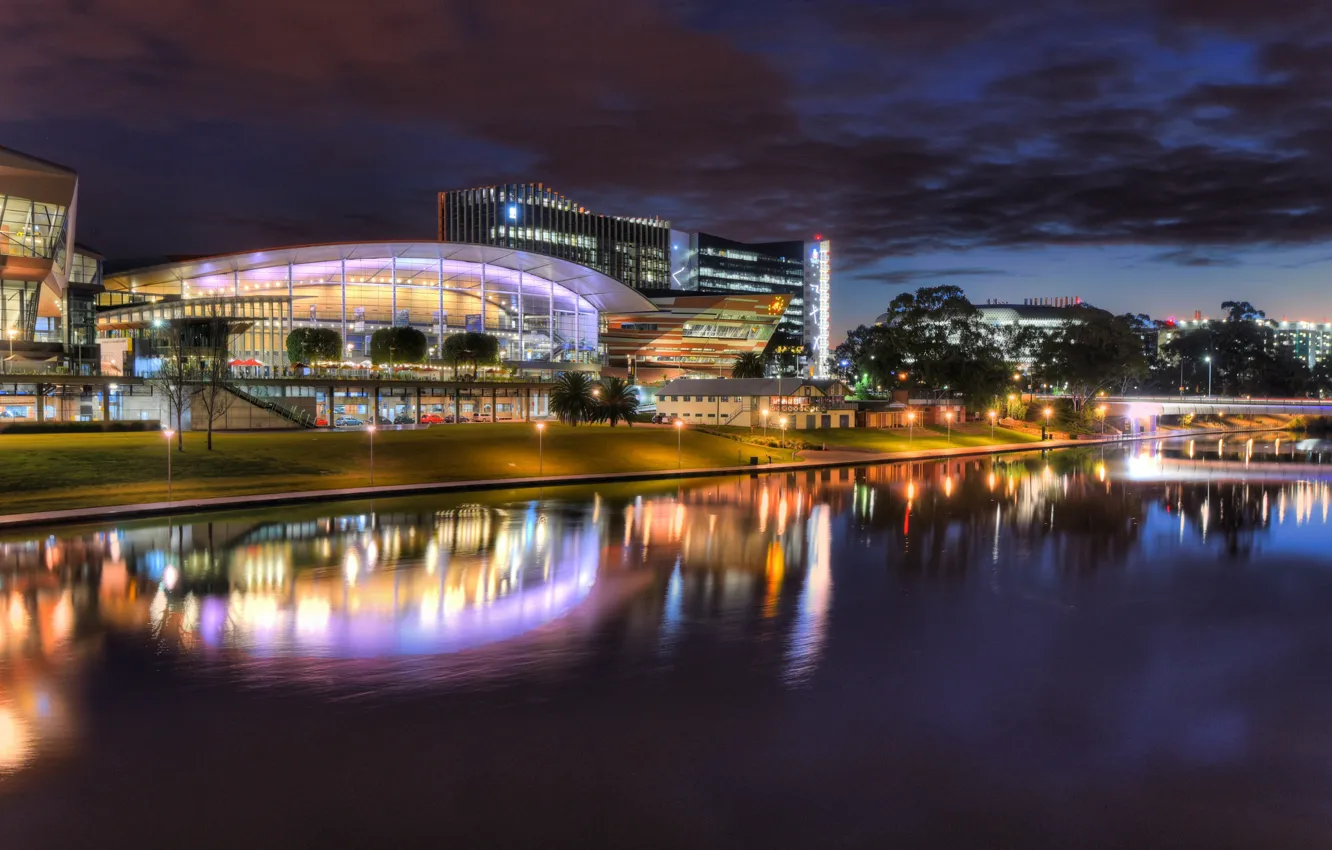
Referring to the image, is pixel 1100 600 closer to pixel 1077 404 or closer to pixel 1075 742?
pixel 1075 742

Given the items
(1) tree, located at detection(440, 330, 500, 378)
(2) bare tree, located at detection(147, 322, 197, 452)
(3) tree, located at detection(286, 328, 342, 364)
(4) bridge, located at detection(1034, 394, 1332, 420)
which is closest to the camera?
(2) bare tree, located at detection(147, 322, 197, 452)

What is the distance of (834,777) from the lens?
11.9 metres

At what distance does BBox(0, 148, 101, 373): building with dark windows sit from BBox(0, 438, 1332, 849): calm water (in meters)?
49.0

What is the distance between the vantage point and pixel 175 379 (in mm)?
52562

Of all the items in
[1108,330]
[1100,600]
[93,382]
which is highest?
[1108,330]

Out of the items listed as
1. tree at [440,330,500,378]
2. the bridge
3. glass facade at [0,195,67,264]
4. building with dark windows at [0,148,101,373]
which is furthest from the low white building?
the bridge

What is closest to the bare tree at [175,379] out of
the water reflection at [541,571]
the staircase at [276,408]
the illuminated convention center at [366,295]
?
the staircase at [276,408]

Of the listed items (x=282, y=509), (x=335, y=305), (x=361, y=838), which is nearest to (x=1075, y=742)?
(x=361, y=838)

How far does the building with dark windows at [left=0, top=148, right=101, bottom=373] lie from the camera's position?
68188 mm

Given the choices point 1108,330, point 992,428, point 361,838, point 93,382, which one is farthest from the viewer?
point 1108,330

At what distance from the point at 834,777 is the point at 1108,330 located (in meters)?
124

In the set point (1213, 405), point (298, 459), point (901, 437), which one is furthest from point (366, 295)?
point (1213, 405)

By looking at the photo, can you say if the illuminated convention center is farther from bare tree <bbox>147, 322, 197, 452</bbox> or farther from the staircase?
the staircase

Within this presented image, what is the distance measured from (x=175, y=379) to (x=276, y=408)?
62.9ft
